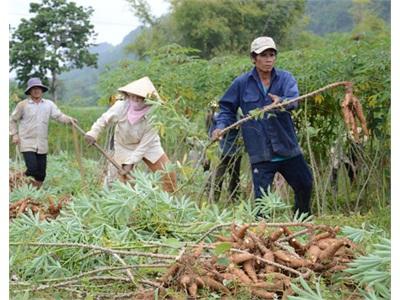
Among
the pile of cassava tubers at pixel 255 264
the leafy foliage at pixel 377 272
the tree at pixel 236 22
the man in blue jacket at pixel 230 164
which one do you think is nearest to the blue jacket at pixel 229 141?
the man in blue jacket at pixel 230 164

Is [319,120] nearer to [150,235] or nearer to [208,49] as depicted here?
[150,235]

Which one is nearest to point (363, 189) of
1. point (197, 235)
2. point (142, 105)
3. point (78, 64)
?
point (142, 105)

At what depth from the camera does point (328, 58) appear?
5.75 meters

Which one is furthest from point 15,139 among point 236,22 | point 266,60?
point 236,22

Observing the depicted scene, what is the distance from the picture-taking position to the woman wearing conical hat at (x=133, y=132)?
17.2 ft

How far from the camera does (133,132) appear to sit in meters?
A: 5.35

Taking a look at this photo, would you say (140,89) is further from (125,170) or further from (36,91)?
(36,91)

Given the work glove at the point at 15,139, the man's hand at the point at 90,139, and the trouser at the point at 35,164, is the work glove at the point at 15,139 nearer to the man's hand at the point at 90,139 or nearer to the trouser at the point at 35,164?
the trouser at the point at 35,164

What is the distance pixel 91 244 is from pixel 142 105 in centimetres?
241

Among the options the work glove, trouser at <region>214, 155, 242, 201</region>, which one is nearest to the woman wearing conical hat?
trouser at <region>214, 155, 242, 201</region>

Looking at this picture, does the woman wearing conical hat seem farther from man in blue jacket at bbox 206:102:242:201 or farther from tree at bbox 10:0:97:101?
tree at bbox 10:0:97:101

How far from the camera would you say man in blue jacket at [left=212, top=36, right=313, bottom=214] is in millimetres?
4406

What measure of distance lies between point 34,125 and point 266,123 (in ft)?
10.2

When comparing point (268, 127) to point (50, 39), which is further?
point (50, 39)
